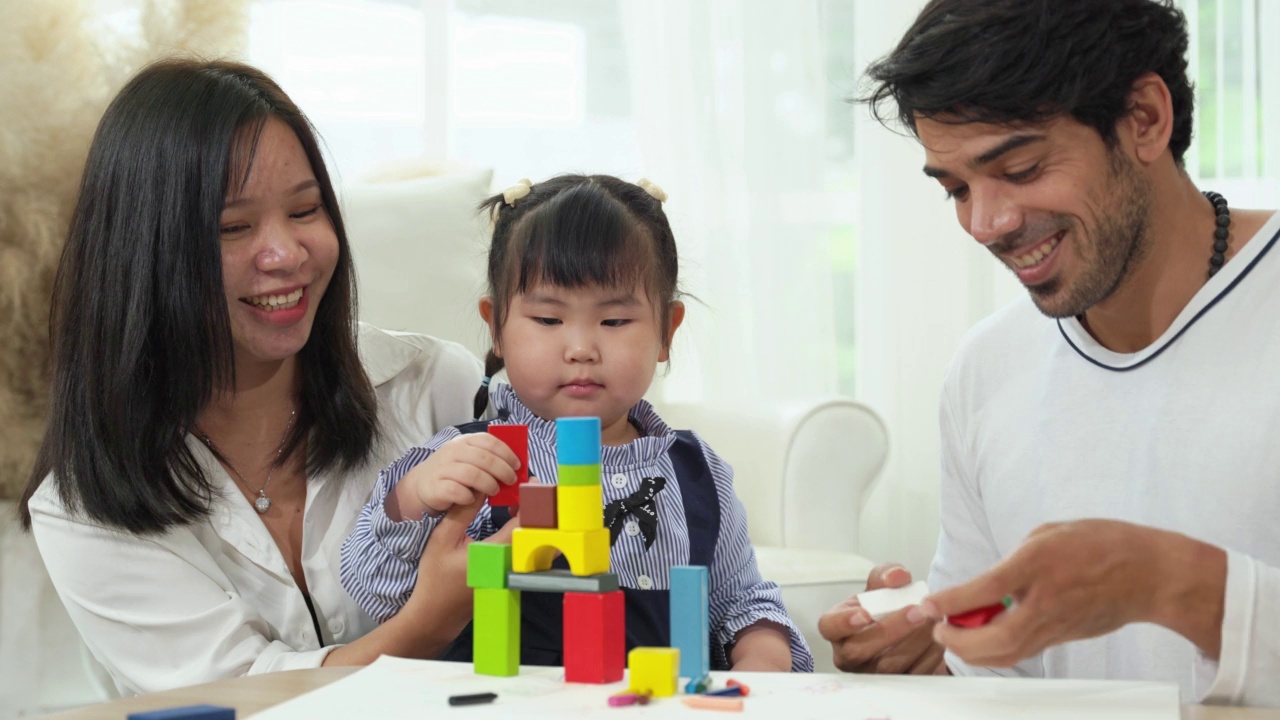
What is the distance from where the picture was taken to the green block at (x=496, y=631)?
0.97m

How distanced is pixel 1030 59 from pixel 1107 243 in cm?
20

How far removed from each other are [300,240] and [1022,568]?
3.14 feet

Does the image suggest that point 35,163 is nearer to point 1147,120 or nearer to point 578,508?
point 578,508

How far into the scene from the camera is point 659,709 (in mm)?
871

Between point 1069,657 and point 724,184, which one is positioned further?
point 724,184

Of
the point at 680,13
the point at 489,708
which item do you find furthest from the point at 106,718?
the point at 680,13

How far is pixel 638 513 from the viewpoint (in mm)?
1331

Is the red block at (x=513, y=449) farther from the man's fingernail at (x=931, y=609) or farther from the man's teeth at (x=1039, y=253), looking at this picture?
the man's teeth at (x=1039, y=253)

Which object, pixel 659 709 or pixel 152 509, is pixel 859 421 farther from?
pixel 659 709

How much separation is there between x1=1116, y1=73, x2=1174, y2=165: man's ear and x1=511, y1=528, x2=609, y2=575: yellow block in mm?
681

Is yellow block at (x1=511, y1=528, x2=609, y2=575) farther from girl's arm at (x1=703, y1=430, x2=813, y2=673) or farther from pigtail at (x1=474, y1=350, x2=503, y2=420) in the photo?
pigtail at (x1=474, y1=350, x2=503, y2=420)

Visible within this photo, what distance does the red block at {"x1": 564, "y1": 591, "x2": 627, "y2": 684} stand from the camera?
0.94 m

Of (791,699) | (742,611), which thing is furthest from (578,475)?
(742,611)

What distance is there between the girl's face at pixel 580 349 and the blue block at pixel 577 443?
1.39 feet
